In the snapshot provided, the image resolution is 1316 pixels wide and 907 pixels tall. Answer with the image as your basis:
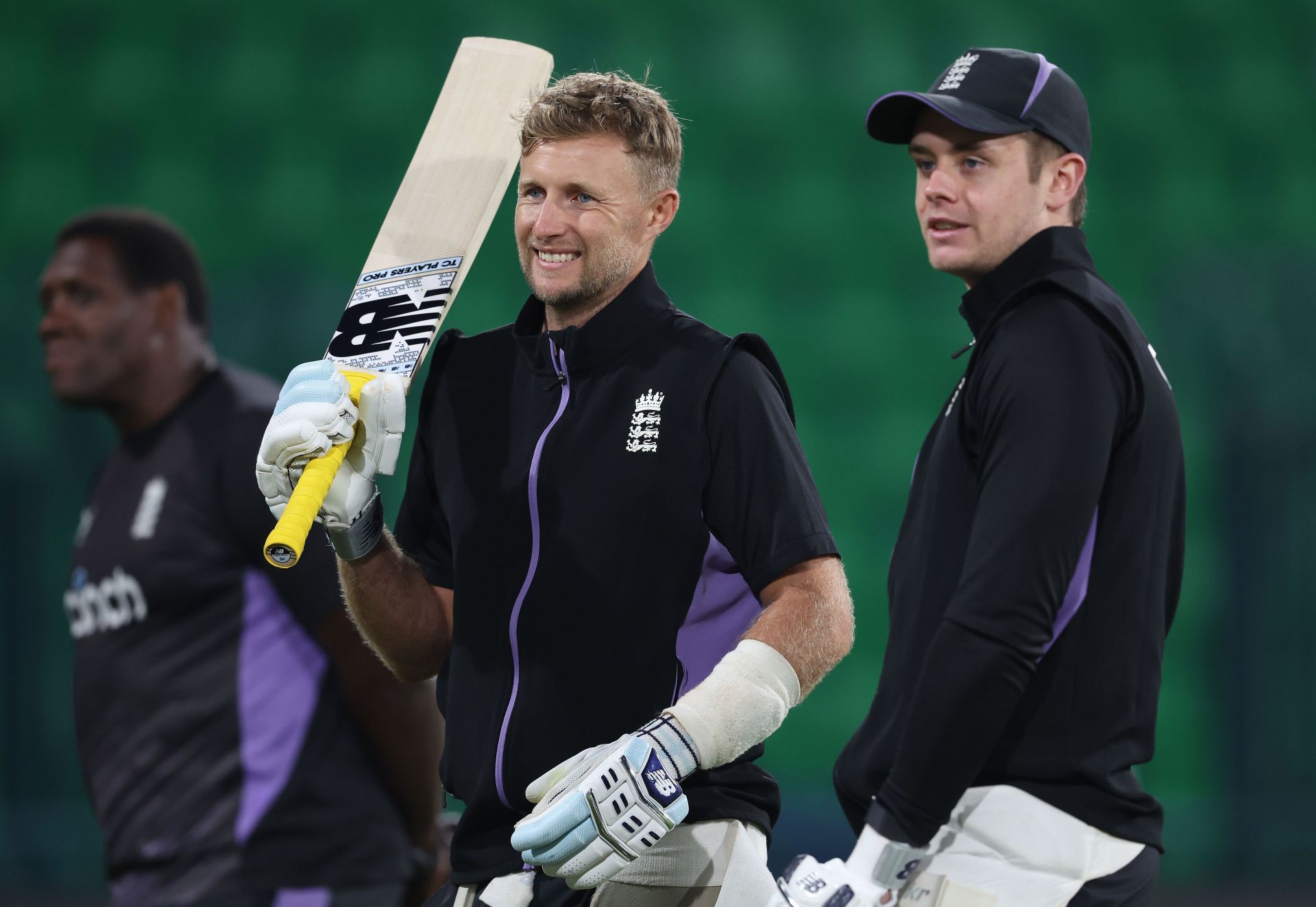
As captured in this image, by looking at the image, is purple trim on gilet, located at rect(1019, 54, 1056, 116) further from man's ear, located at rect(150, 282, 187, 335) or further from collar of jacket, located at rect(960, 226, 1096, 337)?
man's ear, located at rect(150, 282, 187, 335)

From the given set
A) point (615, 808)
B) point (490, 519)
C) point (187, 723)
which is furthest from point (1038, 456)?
point (187, 723)

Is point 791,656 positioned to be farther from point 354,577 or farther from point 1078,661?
point 354,577

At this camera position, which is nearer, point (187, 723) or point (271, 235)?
point (187, 723)

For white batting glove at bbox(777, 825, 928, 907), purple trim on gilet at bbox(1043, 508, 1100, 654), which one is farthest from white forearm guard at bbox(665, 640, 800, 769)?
purple trim on gilet at bbox(1043, 508, 1100, 654)

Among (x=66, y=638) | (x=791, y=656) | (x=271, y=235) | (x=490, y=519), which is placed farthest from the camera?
(x=271, y=235)

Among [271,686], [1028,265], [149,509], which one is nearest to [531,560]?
[1028,265]

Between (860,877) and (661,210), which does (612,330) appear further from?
(860,877)

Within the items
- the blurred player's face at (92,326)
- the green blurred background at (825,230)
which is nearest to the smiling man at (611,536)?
the blurred player's face at (92,326)

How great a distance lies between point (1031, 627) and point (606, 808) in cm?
39

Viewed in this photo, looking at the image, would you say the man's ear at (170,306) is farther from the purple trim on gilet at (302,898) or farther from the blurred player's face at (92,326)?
the purple trim on gilet at (302,898)

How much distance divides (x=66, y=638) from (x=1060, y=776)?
3.03 m

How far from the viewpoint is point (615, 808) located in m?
1.36

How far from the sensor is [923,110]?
1.61 metres

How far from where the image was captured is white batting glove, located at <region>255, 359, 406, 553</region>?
1.56 meters
